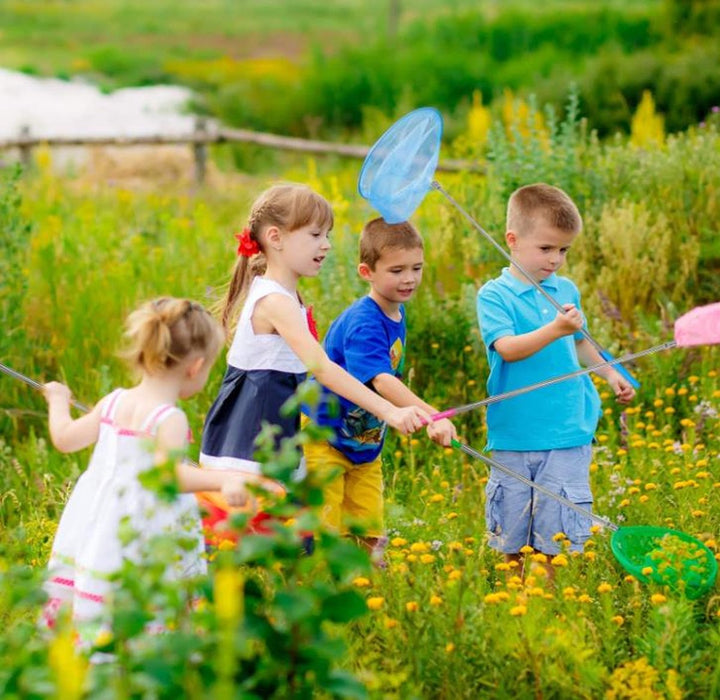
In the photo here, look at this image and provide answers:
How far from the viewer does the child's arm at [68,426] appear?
3061 mm

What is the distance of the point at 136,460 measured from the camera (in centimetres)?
293

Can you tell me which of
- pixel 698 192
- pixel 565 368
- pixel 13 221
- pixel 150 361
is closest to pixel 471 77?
pixel 698 192

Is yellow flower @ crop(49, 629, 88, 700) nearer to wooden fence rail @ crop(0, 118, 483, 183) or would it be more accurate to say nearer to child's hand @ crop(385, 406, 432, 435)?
child's hand @ crop(385, 406, 432, 435)

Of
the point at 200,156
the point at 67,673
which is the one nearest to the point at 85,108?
the point at 200,156

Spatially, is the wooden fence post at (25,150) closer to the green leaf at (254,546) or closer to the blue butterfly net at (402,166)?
the blue butterfly net at (402,166)

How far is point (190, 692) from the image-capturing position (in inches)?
82.6

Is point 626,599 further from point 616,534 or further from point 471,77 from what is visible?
point 471,77

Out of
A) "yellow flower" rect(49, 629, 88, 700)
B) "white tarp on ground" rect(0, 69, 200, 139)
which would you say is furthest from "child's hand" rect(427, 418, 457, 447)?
"white tarp on ground" rect(0, 69, 200, 139)

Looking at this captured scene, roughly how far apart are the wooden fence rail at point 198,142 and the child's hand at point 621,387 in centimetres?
770

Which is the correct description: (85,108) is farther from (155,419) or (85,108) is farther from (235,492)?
(235,492)

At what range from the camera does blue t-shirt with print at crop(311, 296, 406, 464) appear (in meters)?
3.86

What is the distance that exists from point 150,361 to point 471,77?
1470cm

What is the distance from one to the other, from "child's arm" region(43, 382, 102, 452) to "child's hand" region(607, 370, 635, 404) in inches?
66.6

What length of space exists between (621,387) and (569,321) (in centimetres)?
54
